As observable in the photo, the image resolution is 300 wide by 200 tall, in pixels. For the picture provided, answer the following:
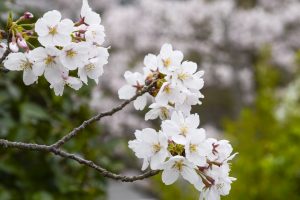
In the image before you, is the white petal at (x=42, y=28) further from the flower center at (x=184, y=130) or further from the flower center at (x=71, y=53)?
the flower center at (x=184, y=130)

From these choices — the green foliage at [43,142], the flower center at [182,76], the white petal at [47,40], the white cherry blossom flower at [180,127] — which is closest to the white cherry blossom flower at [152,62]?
the flower center at [182,76]

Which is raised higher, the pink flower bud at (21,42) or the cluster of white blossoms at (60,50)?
the cluster of white blossoms at (60,50)

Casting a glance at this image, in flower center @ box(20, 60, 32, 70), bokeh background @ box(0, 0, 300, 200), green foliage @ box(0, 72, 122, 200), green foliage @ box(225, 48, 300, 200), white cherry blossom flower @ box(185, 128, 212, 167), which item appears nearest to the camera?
white cherry blossom flower @ box(185, 128, 212, 167)

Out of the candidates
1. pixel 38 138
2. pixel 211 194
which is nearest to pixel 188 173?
pixel 211 194

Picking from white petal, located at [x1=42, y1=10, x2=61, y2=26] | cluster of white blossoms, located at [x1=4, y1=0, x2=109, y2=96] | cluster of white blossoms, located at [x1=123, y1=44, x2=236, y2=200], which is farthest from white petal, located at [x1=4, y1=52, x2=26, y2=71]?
cluster of white blossoms, located at [x1=123, y1=44, x2=236, y2=200]

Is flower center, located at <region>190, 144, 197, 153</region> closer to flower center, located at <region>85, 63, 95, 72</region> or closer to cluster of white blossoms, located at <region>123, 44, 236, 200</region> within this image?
cluster of white blossoms, located at <region>123, 44, 236, 200</region>

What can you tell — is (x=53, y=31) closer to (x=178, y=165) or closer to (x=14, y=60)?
(x=14, y=60)
